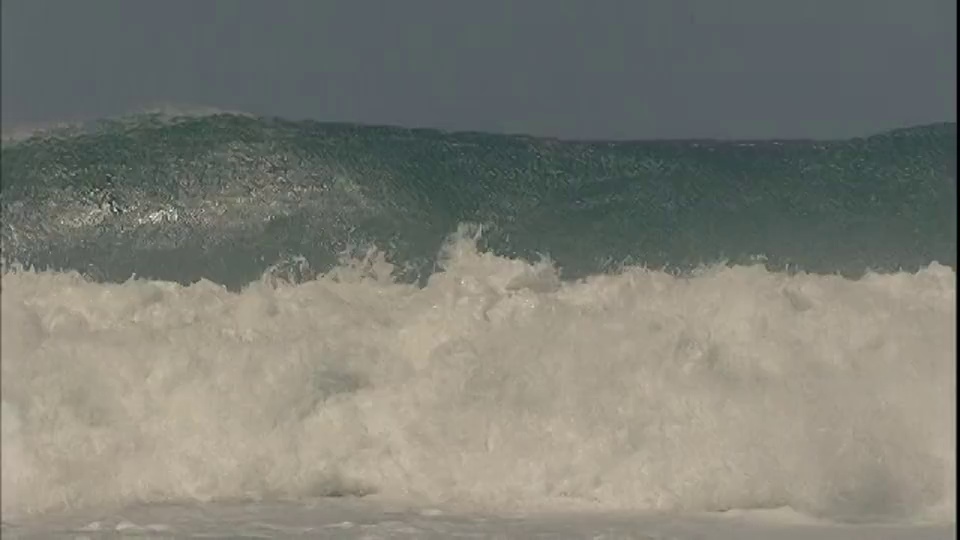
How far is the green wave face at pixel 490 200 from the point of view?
593cm

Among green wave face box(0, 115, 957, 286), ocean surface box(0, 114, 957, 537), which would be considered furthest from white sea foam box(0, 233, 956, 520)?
green wave face box(0, 115, 957, 286)

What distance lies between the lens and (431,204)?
21.0 ft

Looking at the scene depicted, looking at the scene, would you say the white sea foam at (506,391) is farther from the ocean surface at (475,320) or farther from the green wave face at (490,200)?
the green wave face at (490,200)

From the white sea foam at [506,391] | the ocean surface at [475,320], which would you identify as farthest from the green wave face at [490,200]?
the white sea foam at [506,391]

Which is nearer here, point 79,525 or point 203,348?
point 79,525

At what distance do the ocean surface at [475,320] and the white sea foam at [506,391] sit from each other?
1 centimetres

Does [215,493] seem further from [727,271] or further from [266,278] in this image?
[727,271]

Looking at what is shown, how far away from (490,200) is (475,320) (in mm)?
1285

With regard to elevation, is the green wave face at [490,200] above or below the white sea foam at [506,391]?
above

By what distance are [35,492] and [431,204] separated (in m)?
3.26

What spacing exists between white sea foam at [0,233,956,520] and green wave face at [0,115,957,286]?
1.30 feet

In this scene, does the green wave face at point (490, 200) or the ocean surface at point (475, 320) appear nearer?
the ocean surface at point (475, 320)

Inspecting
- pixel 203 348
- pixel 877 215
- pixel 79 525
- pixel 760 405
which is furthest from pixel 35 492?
pixel 877 215

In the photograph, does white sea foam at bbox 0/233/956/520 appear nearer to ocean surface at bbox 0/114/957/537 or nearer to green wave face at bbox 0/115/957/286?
ocean surface at bbox 0/114/957/537
